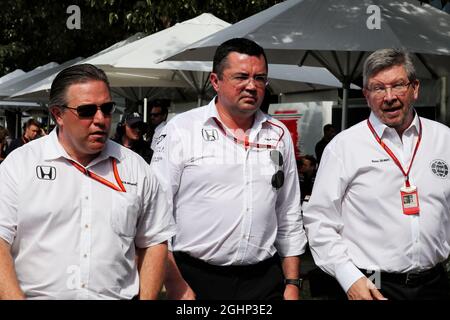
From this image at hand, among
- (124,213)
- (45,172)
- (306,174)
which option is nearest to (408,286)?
(124,213)

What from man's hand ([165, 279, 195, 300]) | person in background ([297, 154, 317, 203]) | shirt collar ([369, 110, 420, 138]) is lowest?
person in background ([297, 154, 317, 203])

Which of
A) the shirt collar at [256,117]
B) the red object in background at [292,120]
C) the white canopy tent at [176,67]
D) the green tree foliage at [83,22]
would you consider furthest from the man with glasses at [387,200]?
the red object in background at [292,120]

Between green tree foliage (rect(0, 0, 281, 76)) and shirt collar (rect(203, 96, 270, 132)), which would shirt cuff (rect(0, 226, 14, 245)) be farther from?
green tree foliage (rect(0, 0, 281, 76))

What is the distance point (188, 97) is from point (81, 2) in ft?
11.0

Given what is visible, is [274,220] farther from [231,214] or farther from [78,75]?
[78,75]

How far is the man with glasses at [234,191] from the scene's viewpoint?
4.39 meters

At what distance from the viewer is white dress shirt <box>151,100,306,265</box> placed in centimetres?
439

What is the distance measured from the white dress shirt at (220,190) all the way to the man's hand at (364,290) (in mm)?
640

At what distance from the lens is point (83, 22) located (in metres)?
18.9

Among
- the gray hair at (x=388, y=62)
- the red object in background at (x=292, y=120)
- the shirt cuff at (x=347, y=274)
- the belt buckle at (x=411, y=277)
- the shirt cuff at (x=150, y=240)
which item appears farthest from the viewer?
the red object in background at (x=292, y=120)

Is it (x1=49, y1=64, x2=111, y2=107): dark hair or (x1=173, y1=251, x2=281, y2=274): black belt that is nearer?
(x1=49, y1=64, x2=111, y2=107): dark hair

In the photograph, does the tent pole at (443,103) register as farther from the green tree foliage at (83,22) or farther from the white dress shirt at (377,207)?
the white dress shirt at (377,207)

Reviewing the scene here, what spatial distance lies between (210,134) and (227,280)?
0.82 meters

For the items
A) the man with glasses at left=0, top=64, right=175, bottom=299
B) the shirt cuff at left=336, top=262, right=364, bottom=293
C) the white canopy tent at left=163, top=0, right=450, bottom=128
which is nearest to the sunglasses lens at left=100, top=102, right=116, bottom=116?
the man with glasses at left=0, top=64, right=175, bottom=299
